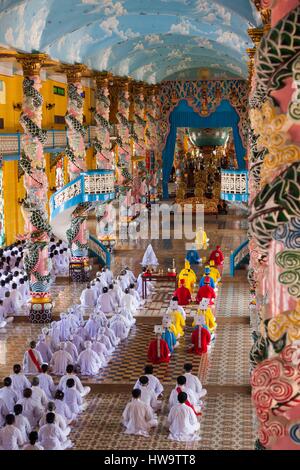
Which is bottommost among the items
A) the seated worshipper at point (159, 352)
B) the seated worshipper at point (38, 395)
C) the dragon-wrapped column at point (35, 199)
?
the seated worshipper at point (159, 352)

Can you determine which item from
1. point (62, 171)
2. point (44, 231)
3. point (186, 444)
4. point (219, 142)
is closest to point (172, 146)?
point (219, 142)

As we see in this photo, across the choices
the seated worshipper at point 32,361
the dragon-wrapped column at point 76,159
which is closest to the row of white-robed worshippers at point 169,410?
the seated worshipper at point 32,361

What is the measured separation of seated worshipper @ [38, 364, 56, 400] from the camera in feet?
42.7

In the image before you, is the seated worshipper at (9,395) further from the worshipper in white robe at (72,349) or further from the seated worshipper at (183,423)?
the worshipper in white robe at (72,349)

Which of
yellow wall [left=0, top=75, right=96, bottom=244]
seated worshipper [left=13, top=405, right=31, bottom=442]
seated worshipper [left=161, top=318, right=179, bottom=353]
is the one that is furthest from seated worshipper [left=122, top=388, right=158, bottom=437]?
yellow wall [left=0, top=75, right=96, bottom=244]

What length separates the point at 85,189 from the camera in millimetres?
22188

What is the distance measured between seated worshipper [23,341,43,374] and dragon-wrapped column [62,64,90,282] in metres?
8.79

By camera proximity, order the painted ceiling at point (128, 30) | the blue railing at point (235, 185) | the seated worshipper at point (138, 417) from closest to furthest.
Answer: the seated worshipper at point (138, 417), the painted ceiling at point (128, 30), the blue railing at point (235, 185)

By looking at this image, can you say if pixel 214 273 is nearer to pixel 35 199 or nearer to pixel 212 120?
pixel 35 199

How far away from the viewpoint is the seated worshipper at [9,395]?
12.1 meters

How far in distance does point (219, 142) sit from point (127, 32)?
17.0 m

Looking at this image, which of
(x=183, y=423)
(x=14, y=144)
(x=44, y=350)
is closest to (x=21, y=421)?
(x=183, y=423)

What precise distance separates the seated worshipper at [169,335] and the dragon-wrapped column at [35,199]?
148 inches

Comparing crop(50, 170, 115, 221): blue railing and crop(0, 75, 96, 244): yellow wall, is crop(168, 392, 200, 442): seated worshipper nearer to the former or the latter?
crop(50, 170, 115, 221): blue railing
